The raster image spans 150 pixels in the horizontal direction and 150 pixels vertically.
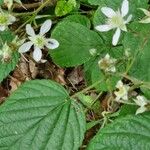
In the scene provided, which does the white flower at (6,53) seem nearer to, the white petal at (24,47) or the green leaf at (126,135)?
the white petal at (24,47)

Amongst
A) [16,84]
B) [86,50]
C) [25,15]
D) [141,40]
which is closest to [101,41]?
[86,50]

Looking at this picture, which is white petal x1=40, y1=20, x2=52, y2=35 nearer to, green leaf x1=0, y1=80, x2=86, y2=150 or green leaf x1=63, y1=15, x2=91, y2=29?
green leaf x1=63, y1=15, x2=91, y2=29

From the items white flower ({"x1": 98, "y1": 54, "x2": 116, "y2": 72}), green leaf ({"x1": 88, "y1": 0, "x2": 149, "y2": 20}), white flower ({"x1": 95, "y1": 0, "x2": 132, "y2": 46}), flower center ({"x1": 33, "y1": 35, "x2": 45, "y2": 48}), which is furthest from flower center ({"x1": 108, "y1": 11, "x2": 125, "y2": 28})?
flower center ({"x1": 33, "y1": 35, "x2": 45, "y2": 48})

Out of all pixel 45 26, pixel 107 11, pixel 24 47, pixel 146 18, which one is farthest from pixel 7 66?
pixel 146 18

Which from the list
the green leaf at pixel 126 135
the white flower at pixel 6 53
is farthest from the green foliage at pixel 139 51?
the white flower at pixel 6 53

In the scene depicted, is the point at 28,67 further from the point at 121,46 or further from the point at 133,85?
the point at 133,85

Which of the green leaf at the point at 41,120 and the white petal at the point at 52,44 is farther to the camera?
the white petal at the point at 52,44
